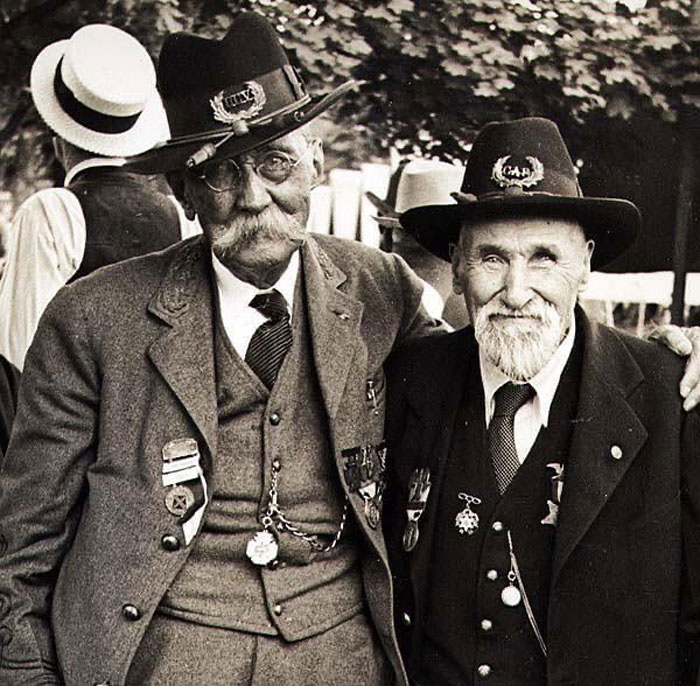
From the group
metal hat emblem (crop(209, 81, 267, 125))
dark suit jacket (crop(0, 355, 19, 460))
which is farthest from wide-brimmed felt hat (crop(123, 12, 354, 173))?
dark suit jacket (crop(0, 355, 19, 460))

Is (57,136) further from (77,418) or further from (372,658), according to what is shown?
(372,658)

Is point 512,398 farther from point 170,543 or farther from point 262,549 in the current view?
point 170,543

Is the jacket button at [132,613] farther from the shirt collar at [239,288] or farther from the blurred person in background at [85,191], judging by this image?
the blurred person in background at [85,191]

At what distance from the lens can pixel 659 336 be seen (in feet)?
7.88

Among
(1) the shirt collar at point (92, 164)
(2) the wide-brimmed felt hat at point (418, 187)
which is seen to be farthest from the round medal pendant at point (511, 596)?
(1) the shirt collar at point (92, 164)

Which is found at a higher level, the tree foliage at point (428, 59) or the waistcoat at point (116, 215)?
the tree foliage at point (428, 59)

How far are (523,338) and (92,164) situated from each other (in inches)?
65.0

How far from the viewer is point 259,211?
233 cm

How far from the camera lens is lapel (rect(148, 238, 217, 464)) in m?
2.28

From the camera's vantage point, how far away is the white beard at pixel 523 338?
227 centimetres

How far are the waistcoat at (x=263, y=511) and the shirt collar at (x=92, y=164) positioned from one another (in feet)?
3.56

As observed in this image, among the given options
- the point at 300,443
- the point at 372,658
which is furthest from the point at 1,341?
the point at 372,658

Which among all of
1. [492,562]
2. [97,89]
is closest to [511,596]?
[492,562]

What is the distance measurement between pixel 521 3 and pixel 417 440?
5.21ft
